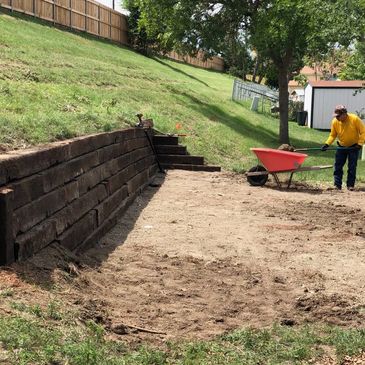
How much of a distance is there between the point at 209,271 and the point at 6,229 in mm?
2472

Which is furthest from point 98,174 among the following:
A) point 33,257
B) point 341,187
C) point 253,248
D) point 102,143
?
point 341,187

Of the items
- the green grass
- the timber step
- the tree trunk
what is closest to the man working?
the timber step

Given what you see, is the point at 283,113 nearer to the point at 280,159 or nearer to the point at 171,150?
the point at 171,150

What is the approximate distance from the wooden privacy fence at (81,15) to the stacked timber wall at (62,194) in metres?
24.3

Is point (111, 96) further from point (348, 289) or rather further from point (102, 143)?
point (348, 289)

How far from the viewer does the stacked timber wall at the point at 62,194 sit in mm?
5148

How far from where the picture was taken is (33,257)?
5.33 metres

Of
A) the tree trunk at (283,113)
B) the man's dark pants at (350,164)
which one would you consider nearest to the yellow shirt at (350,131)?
the man's dark pants at (350,164)

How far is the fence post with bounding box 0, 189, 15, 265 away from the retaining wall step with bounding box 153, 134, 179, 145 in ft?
33.6

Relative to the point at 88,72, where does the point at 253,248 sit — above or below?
below

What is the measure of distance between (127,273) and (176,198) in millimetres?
5123

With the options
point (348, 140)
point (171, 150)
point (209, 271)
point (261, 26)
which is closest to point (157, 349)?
point (209, 271)

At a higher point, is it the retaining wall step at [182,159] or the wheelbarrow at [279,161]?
the wheelbarrow at [279,161]

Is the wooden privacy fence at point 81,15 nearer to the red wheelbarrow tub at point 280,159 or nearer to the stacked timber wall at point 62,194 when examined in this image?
the red wheelbarrow tub at point 280,159
